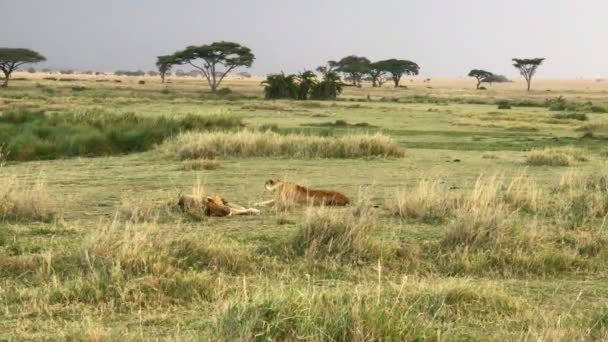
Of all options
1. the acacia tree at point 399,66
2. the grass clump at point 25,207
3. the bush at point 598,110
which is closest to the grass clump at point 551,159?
the grass clump at point 25,207

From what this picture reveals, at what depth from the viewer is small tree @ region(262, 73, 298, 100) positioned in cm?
6206

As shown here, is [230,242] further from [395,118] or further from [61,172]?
[395,118]

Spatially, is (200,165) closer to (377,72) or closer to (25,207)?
(25,207)

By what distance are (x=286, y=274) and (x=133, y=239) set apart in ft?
4.60

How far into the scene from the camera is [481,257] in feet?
24.0

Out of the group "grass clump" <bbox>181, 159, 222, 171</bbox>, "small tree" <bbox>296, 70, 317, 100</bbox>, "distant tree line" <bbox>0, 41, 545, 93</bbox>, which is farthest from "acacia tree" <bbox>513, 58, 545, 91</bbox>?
"grass clump" <bbox>181, 159, 222, 171</bbox>

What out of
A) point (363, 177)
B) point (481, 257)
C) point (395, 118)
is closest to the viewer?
point (481, 257)

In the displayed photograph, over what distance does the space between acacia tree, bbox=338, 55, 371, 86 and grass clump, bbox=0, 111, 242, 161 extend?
75840 mm

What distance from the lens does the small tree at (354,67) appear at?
101 meters

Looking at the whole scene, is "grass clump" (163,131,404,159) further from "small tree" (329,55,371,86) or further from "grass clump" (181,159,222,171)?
"small tree" (329,55,371,86)

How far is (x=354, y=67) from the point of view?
101125 mm

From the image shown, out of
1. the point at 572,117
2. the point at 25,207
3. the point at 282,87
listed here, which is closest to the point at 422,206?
the point at 25,207

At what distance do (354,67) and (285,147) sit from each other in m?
83.7

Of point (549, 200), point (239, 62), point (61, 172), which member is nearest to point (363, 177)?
point (549, 200)
